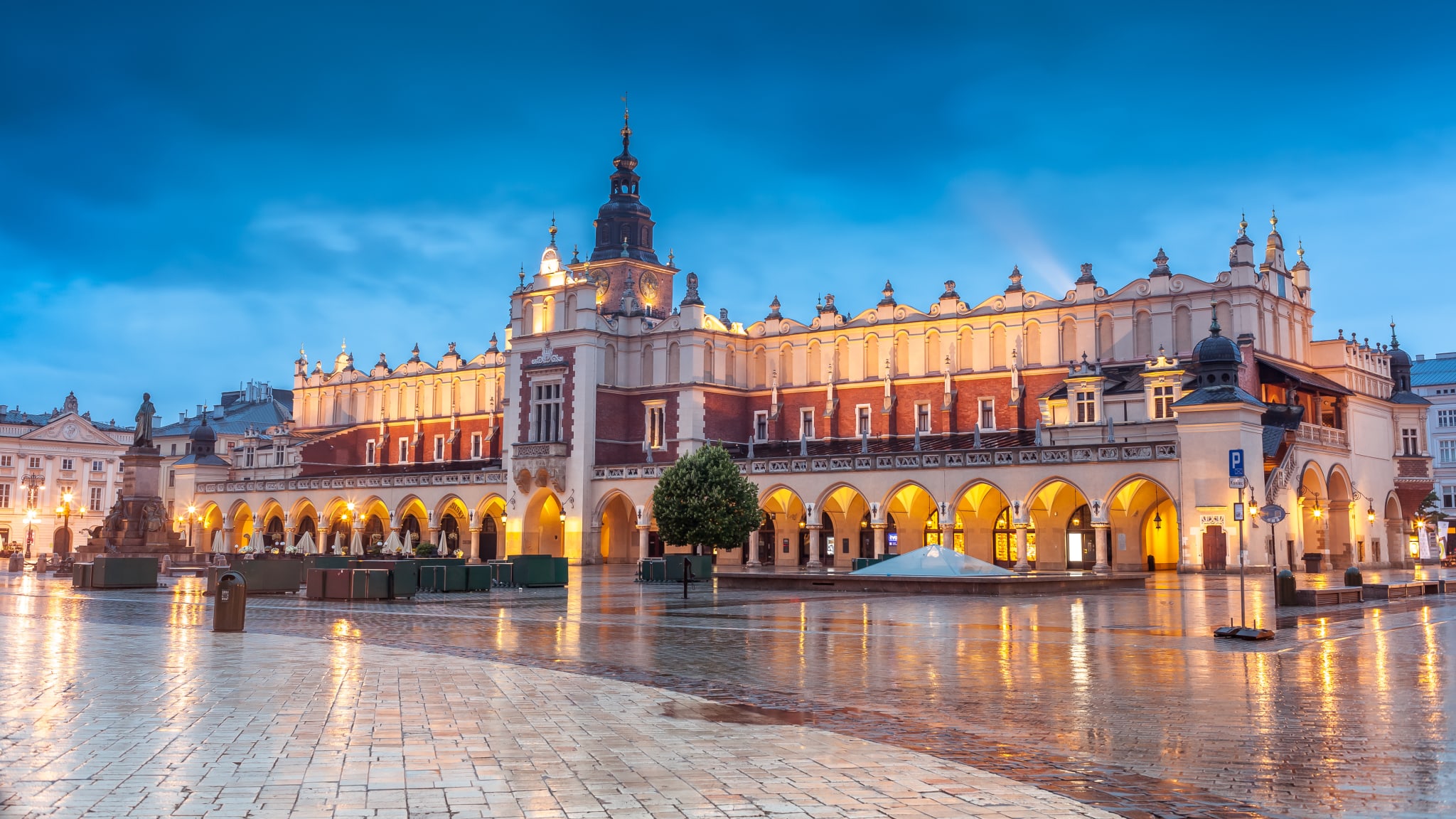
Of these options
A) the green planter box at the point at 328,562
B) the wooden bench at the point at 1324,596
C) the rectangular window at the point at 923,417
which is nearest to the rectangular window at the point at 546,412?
the rectangular window at the point at 923,417

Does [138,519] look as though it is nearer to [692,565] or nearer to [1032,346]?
[692,565]

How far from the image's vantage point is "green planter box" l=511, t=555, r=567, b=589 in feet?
131

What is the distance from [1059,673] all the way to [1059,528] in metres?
44.9

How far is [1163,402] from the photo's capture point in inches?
2242

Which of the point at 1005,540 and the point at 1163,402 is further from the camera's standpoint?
the point at 1005,540

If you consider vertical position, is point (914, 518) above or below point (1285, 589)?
above

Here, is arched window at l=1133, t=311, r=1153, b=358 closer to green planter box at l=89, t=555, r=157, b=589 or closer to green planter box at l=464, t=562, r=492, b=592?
green planter box at l=464, t=562, r=492, b=592

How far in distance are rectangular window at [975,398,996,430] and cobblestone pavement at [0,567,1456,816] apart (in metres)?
34.2

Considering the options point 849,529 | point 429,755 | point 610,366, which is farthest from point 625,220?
point 429,755

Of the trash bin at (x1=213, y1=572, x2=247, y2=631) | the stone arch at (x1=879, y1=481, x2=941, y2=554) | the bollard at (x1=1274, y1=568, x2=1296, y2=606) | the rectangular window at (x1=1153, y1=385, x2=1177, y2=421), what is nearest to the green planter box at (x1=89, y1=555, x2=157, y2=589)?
the trash bin at (x1=213, y1=572, x2=247, y2=631)

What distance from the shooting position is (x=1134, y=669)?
16.4 m

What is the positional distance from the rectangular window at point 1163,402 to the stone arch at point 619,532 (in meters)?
29.8

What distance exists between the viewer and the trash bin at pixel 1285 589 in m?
28.4

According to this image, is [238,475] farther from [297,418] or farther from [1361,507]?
[1361,507]
